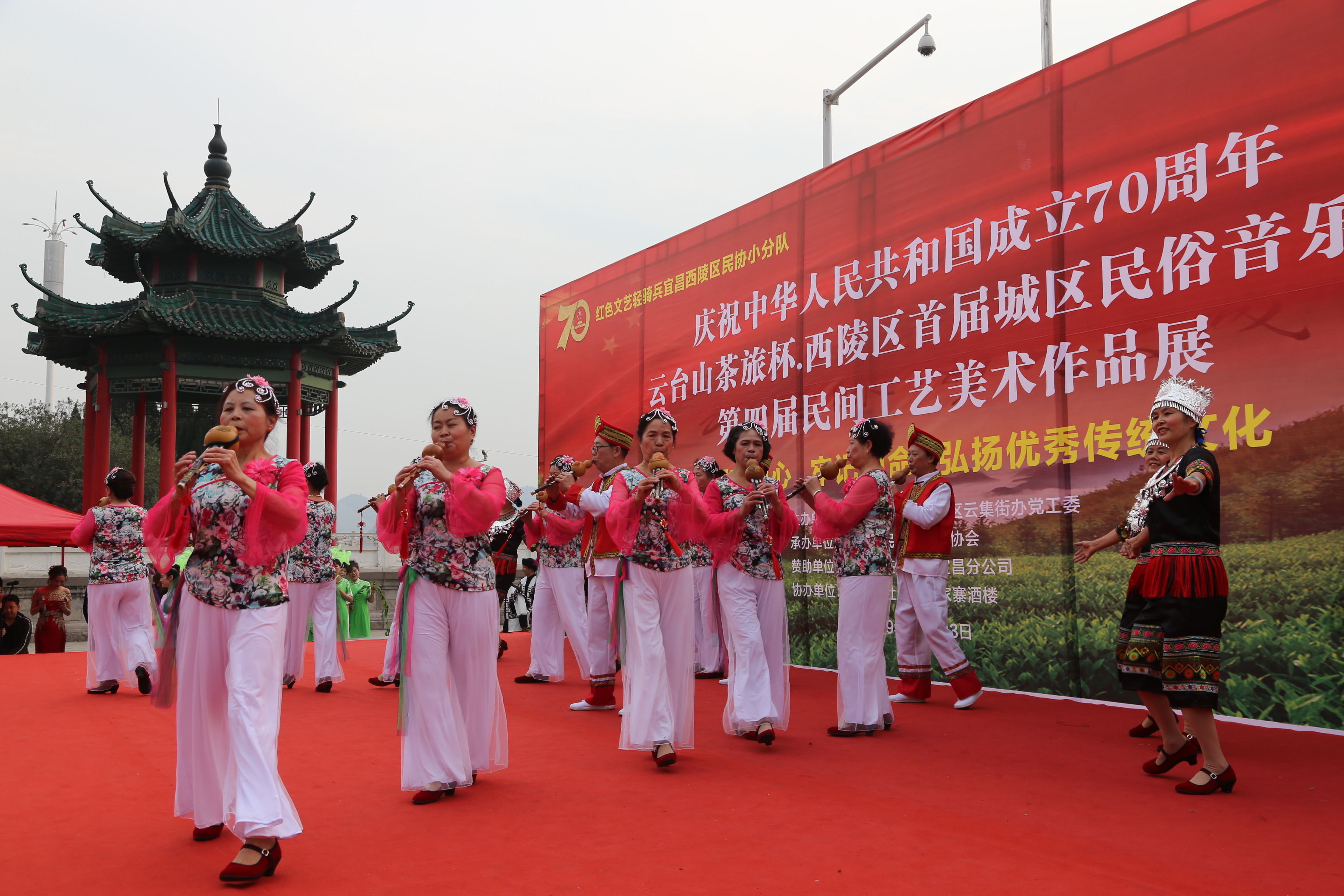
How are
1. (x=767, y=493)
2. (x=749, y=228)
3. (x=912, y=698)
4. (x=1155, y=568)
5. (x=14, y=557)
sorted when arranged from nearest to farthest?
(x=1155, y=568)
(x=767, y=493)
(x=912, y=698)
(x=749, y=228)
(x=14, y=557)

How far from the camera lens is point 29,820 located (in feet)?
10.6

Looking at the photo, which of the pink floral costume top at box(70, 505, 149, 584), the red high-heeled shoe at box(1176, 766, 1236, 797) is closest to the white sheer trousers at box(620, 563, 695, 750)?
the red high-heeled shoe at box(1176, 766, 1236, 797)

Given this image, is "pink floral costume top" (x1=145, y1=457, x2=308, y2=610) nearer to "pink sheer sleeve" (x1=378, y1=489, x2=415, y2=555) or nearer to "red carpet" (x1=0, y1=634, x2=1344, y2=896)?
"pink sheer sleeve" (x1=378, y1=489, x2=415, y2=555)

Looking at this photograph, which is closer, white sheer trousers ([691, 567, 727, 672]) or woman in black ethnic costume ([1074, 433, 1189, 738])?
woman in black ethnic costume ([1074, 433, 1189, 738])

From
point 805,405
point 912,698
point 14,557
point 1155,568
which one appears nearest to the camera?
point 1155,568

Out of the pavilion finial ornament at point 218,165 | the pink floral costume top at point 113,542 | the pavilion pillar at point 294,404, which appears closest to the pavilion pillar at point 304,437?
the pavilion pillar at point 294,404

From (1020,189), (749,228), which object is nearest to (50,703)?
(749,228)

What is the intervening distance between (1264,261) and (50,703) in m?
7.33

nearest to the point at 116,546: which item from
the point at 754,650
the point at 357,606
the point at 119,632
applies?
the point at 119,632

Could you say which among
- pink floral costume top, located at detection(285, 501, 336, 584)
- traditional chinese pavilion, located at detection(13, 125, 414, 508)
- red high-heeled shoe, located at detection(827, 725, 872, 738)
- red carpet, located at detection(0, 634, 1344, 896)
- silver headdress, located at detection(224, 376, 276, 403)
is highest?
traditional chinese pavilion, located at detection(13, 125, 414, 508)

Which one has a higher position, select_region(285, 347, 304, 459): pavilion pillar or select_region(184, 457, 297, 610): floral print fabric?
select_region(285, 347, 304, 459): pavilion pillar

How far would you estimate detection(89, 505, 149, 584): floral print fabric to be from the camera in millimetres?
6473

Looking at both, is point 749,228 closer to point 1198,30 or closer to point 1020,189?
point 1020,189

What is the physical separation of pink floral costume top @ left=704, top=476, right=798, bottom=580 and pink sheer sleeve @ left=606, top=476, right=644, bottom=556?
41 cm
